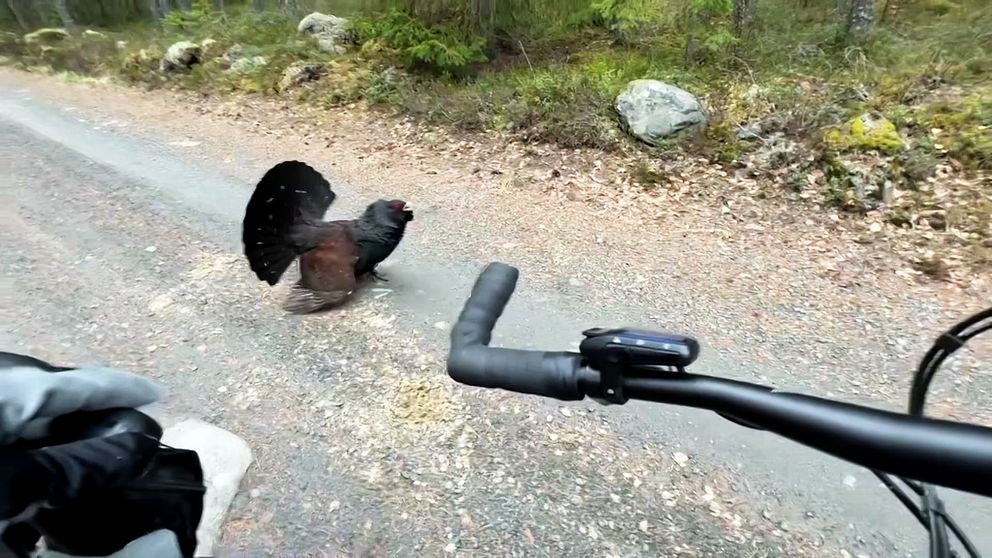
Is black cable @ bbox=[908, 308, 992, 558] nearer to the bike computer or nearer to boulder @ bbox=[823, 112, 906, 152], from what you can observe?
the bike computer

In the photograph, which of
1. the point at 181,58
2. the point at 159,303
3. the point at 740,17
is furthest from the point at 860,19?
the point at 181,58

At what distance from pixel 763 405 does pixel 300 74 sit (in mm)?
10997

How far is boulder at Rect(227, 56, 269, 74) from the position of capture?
11625mm

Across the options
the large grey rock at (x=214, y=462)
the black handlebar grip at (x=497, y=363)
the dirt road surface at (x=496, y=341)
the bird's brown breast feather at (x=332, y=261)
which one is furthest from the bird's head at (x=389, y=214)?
the black handlebar grip at (x=497, y=363)

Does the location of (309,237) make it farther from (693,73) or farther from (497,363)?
(693,73)

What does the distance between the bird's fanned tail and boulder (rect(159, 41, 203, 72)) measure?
33.1 feet

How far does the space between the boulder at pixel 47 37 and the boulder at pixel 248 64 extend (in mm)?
10611

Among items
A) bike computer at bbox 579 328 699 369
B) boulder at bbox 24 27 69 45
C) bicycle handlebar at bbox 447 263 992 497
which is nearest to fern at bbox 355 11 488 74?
bicycle handlebar at bbox 447 263 992 497

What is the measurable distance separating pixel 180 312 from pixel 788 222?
5.38 m

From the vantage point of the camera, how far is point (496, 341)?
4395 mm

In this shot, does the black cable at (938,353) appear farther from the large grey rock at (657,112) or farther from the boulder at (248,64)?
the boulder at (248,64)

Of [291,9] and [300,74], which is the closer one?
[300,74]

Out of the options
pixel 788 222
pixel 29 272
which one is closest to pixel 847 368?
pixel 788 222

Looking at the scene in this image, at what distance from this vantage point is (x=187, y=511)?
5.63ft
